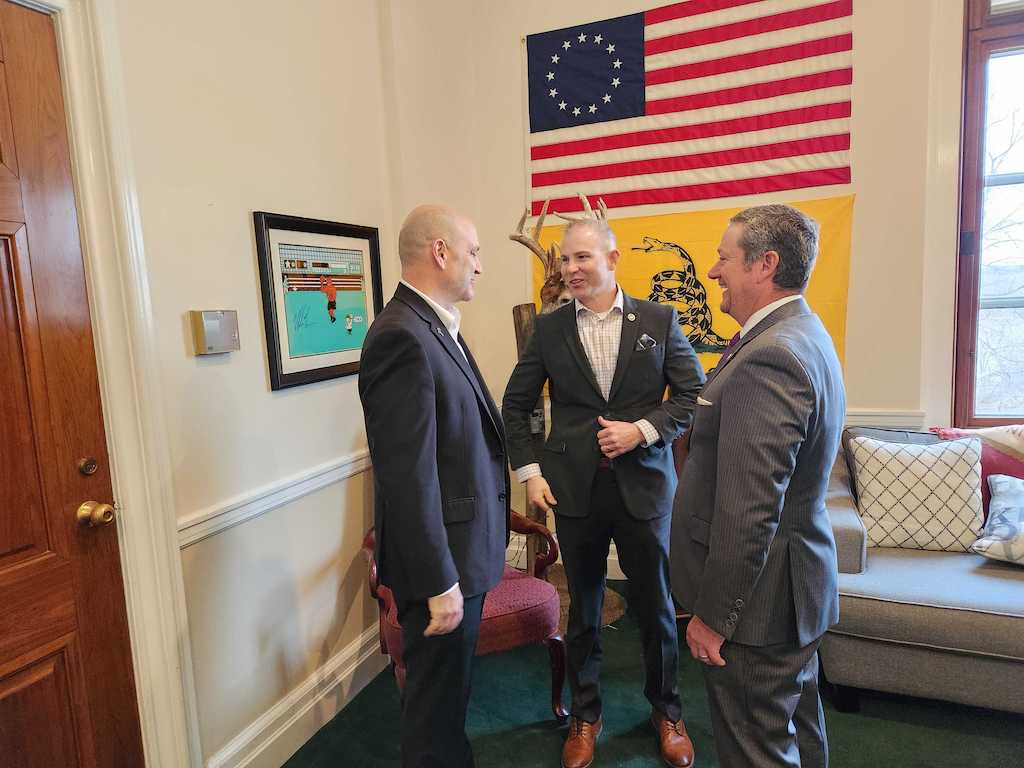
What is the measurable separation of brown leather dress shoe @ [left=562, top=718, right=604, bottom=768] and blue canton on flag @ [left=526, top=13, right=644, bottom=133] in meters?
2.67

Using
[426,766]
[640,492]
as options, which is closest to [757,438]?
[640,492]

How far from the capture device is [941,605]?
195 cm

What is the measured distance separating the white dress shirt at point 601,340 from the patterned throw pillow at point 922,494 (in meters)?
1.30

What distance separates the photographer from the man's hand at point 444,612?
132cm

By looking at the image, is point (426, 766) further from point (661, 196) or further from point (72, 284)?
point (661, 196)

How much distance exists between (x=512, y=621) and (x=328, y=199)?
5.31 ft

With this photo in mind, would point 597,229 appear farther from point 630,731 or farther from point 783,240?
point 630,731

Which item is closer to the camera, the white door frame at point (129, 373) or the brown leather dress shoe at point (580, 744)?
the white door frame at point (129, 373)

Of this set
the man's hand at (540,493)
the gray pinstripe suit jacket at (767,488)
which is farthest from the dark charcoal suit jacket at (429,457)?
the gray pinstripe suit jacket at (767,488)

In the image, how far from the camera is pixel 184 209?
1.71 m

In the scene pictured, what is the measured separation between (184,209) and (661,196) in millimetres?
2175

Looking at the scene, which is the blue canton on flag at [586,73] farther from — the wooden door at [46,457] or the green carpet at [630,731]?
the green carpet at [630,731]

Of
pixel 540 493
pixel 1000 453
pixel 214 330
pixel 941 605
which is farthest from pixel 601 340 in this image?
pixel 1000 453

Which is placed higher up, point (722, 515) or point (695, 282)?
point (695, 282)
